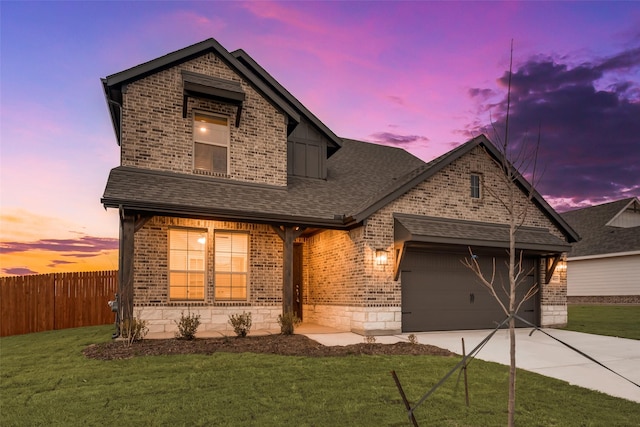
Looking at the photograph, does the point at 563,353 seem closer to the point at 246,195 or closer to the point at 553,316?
the point at 553,316

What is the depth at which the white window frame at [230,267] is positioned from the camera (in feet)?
38.9

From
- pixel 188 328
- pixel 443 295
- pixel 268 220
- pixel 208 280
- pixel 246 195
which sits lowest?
pixel 188 328

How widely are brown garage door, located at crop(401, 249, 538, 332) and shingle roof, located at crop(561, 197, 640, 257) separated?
52.1 ft

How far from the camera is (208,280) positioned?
11.7 meters

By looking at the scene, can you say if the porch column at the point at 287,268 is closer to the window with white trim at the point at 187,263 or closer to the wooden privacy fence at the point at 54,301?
the window with white trim at the point at 187,263

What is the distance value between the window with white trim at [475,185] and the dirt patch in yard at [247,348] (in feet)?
20.5

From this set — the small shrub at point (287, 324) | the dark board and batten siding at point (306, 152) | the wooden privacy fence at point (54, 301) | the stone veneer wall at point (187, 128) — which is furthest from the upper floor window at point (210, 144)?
the wooden privacy fence at point (54, 301)

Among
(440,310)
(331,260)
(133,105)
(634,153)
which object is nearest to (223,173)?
(133,105)

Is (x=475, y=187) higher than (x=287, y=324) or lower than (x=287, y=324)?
higher

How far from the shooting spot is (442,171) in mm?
13438

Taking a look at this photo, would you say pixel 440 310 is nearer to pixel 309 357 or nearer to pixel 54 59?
pixel 309 357

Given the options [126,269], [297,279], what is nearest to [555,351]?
[297,279]

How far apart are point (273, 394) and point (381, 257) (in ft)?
22.6

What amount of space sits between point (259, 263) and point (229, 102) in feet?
16.1
